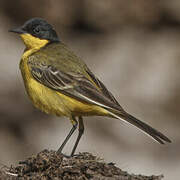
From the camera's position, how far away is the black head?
37.4ft

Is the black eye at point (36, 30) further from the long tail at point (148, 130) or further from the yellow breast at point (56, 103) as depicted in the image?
the long tail at point (148, 130)

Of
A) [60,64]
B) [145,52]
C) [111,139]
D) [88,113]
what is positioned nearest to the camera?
[88,113]

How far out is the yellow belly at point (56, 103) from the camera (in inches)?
400

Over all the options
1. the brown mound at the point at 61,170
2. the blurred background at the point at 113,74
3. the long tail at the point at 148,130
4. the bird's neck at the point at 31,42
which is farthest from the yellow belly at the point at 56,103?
the blurred background at the point at 113,74

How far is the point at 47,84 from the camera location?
1062 cm

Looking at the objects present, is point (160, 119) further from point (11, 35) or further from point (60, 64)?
point (60, 64)

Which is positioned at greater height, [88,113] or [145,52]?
[145,52]

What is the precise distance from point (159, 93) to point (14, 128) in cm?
457

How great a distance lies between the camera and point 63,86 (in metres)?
10.5

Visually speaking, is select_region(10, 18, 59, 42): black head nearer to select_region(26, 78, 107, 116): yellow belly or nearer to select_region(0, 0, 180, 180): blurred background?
select_region(26, 78, 107, 116): yellow belly

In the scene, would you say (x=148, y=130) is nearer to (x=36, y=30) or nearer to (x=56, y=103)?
(x=56, y=103)

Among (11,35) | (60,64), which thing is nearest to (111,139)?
(11,35)

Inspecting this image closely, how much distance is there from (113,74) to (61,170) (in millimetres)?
10386

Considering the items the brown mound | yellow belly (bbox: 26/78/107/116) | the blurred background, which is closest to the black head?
yellow belly (bbox: 26/78/107/116)
